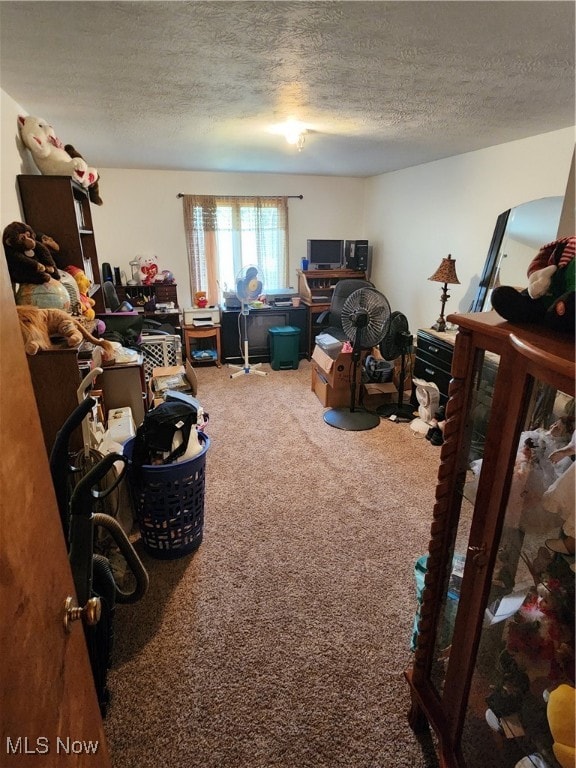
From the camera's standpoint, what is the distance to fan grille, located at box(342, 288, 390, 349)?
10.6 ft

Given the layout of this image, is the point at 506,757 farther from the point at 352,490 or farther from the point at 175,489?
the point at 352,490

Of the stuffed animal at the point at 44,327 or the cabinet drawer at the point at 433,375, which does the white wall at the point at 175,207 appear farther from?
the stuffed animal at the point at 44,327

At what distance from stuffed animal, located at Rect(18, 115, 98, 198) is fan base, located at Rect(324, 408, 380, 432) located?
246cm

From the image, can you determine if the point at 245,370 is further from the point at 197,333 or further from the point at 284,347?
the point at 197,333

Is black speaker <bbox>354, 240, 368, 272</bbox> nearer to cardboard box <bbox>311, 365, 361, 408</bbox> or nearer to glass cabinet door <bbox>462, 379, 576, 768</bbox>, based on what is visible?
cardboard box <bbox>311, 365, 361, 408</bbox>

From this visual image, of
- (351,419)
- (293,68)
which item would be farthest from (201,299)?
(293,68)

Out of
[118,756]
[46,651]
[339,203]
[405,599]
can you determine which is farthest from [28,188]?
[339,203]

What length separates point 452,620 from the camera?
3.84ft

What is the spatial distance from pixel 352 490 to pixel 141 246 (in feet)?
12.9

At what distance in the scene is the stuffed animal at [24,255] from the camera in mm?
1795

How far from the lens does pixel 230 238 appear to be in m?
5.05

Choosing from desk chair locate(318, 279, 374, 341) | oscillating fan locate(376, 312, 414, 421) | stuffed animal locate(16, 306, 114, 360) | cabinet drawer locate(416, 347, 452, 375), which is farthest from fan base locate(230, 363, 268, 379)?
stuffed animal locate(16, 306, 114, 360)

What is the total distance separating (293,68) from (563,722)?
2035 millimetres

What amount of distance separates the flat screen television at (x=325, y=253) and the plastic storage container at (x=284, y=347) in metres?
0.93
